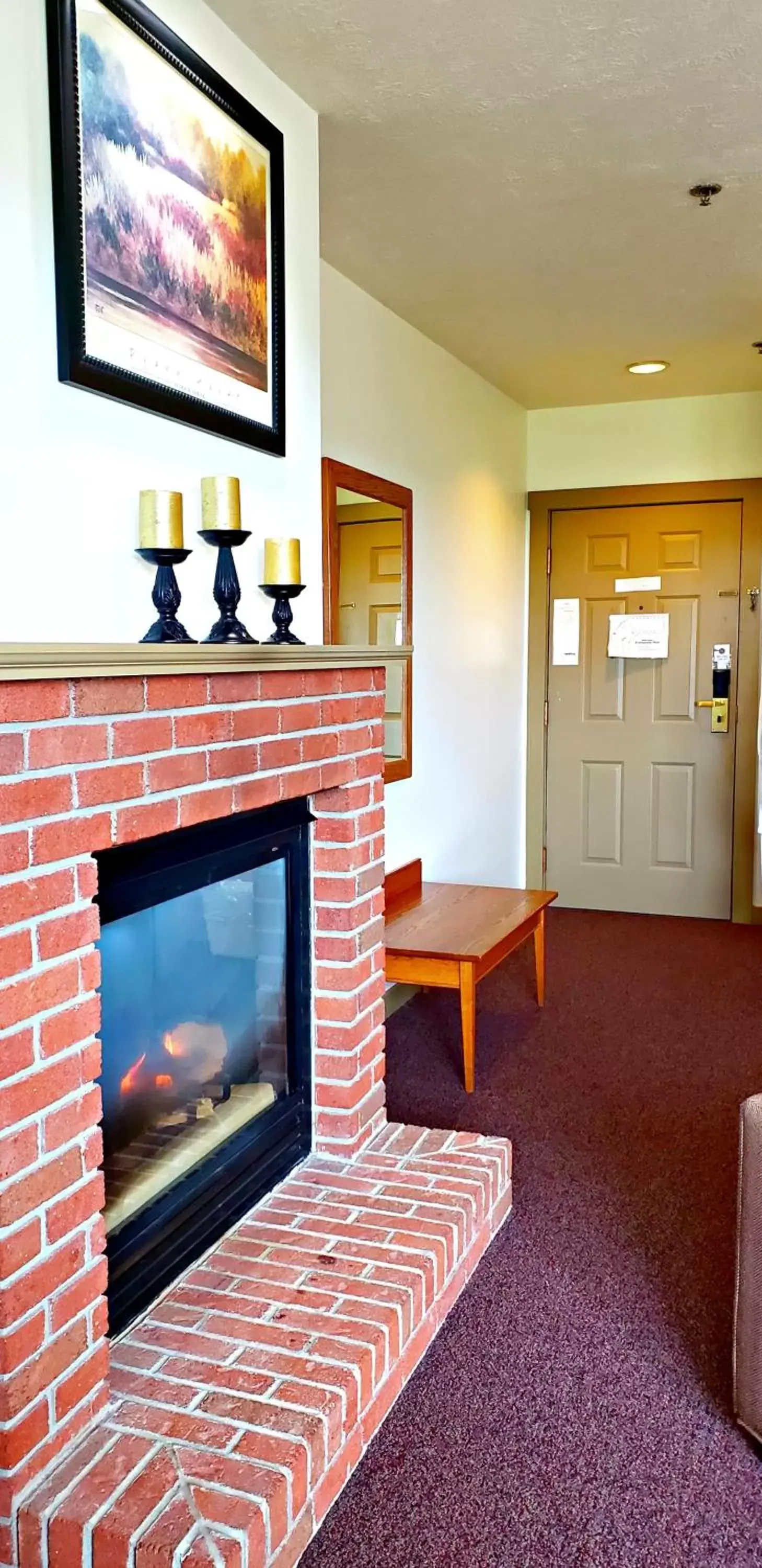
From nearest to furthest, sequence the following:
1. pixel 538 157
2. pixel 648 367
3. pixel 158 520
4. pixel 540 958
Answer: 1. pixel 158 520
2. pixel 538 157
3. pixel 540 958
4. pixel 648 367

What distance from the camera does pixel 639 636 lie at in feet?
17.5

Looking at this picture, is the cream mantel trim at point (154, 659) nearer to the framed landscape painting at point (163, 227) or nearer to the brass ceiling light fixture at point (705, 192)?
the framed landscape painting at point (163, 227)

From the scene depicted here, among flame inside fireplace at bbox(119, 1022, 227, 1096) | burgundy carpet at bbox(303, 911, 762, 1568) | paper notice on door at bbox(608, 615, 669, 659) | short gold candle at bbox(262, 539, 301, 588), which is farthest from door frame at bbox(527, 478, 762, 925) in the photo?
flame inside fireplace at bbox(119, 1022, 227, 1096)

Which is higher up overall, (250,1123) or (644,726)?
(644,726)

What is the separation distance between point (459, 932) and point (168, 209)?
7.15 ft

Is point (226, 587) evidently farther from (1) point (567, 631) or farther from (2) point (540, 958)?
(1) point (567, 631)

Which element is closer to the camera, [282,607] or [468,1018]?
[282,607]

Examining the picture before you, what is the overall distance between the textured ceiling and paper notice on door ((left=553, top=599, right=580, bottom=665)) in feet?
4.92

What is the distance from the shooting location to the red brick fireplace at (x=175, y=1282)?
1.41 m

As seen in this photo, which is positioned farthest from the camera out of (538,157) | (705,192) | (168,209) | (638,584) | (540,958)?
(638,584)

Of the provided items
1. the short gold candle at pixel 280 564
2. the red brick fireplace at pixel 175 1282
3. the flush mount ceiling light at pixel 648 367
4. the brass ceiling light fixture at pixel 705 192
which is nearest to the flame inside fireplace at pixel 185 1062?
the red brick fireplace at pixel 175 1282

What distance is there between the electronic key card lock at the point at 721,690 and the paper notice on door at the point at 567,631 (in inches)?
25.0

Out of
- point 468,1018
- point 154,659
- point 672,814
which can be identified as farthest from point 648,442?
point 154,659

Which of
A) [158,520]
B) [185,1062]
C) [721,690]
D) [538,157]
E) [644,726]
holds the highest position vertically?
[538,157]
